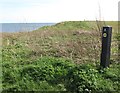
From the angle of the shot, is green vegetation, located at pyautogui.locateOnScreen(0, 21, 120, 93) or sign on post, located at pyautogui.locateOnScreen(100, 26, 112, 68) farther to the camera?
sign on post, located at pyautogui.locateOnScreen(100, 26, 112, 68)

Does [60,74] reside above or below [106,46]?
below

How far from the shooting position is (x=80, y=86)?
5996mm

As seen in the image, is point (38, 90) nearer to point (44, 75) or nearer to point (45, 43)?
point (44, 75)

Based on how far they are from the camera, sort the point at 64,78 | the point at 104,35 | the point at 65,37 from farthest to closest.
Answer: the point at 65,37 → the point at 104,35 → the point at 64,78

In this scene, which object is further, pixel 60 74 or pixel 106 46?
pixel 106 46

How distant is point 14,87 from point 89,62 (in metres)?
2.33

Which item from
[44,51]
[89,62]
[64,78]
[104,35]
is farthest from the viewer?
[44,51]

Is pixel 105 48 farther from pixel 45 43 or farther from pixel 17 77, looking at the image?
pixel 45 43

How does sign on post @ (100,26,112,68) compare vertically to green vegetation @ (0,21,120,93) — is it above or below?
above

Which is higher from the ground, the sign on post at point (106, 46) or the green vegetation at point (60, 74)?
the sign on post at point (106, 46)

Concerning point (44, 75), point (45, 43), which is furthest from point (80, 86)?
point (45, 43)

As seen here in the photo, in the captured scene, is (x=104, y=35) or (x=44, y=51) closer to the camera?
(x=104, y=35)

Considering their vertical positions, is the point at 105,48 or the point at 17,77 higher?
the point at 105,48

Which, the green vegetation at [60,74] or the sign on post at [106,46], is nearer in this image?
the green vegetation at [60,74]
